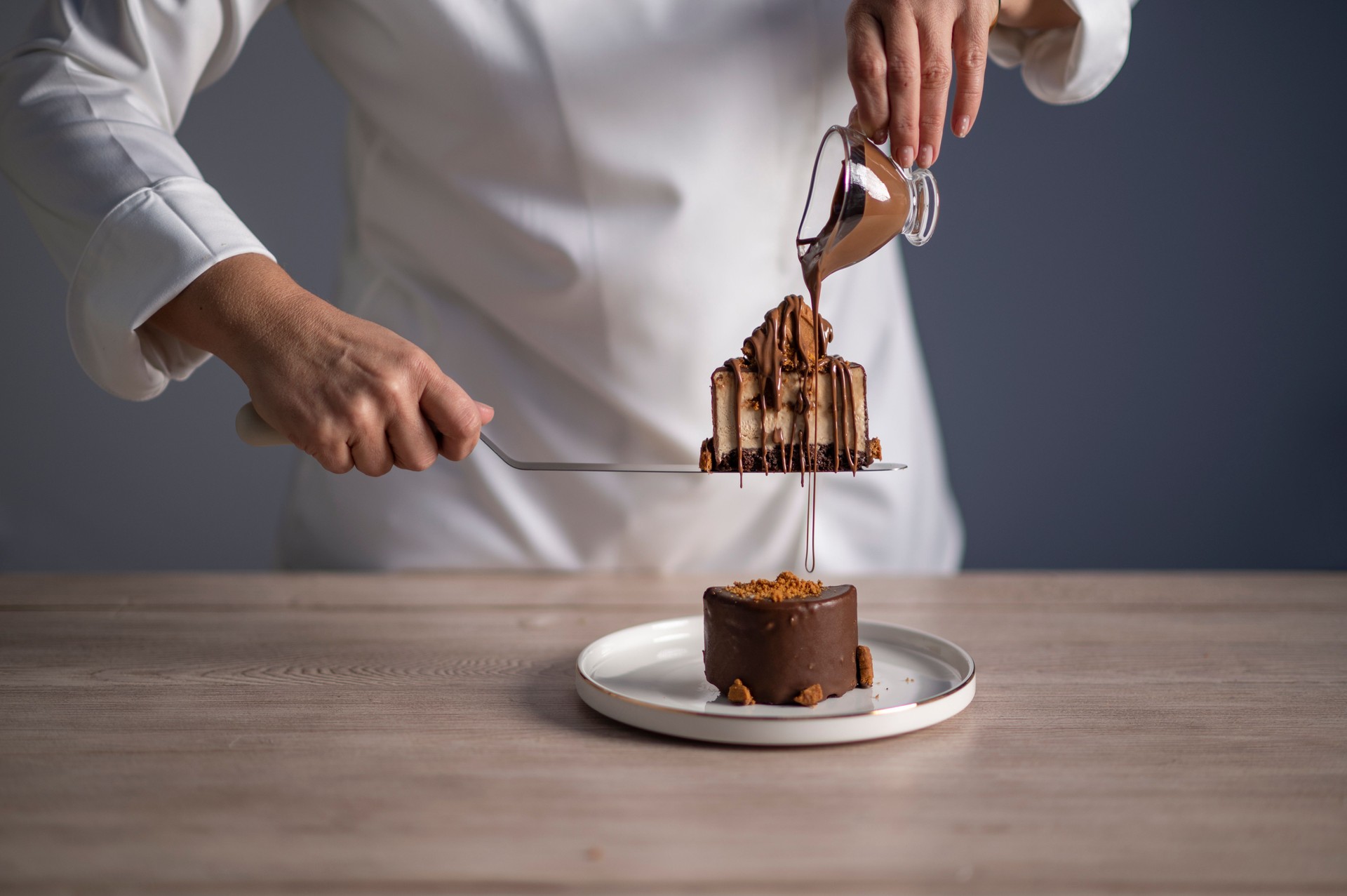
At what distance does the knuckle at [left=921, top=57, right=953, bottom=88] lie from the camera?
1.28 metres

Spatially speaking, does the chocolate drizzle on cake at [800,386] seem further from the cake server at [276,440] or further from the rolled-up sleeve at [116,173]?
the rolled-up sleeve at [116,173]

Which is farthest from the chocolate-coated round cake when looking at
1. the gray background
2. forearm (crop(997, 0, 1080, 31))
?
the gray background

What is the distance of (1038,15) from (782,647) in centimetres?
106

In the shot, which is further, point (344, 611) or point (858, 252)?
point (344, 611)

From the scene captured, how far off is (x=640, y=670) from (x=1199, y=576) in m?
0.96

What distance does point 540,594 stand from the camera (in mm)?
1592

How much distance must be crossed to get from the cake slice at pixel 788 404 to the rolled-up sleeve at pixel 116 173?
22.1 inches

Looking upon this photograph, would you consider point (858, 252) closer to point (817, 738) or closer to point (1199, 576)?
point (817, 738)

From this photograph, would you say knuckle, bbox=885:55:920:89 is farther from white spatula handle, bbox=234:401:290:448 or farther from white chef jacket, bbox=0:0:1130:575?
white spatula handle, bbox=234:401:290:448

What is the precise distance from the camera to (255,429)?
1.25 m

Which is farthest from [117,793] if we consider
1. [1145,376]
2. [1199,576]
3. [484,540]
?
[1145,376]

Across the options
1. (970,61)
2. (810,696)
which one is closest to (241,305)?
(810,696)

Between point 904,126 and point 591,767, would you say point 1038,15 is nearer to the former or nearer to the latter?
point 904,126

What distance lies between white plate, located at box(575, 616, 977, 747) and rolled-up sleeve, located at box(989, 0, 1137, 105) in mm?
883
